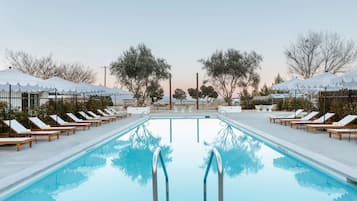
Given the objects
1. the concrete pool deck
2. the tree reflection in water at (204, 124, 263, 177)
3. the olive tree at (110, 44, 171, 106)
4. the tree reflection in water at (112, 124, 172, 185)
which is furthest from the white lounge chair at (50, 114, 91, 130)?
the olive tree at (110, 44, 171, 106)

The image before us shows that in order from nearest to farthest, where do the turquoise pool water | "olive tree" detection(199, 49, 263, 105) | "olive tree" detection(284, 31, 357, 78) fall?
the turquoise pool water, "olive tree" detection(199, 49, 263, 105), "olive tree" detection(284, 31, 357, 78)

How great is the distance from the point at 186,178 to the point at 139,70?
69.1 feet

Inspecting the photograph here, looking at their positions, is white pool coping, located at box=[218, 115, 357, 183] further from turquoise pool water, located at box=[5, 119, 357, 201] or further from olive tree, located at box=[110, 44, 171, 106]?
olive tree, located at box=[110, 44, 171, 106]

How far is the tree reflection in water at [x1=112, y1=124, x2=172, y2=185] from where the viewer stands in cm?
707

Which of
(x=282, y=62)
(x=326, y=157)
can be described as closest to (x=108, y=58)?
(x=282, y=62)

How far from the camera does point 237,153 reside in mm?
9492

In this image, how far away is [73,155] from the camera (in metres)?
7.75

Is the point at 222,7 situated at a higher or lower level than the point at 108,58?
higher

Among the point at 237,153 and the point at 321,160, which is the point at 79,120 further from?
the point at 321,160

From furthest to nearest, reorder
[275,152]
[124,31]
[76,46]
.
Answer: [76,46]
[124,31]
[275,152]

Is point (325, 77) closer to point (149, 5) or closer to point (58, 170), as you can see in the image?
point (58, 170)

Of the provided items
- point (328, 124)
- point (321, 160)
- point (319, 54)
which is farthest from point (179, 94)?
point (321, 160)

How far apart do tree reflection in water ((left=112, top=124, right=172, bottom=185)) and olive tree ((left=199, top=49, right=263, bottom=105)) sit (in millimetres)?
16839

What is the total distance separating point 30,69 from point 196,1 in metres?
21.0
